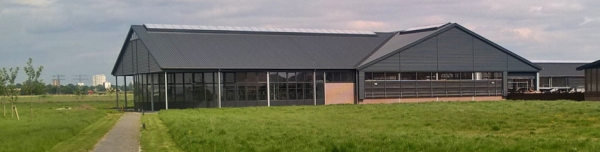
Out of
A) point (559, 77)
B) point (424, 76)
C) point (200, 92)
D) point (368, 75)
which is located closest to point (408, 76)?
point (424, 76)

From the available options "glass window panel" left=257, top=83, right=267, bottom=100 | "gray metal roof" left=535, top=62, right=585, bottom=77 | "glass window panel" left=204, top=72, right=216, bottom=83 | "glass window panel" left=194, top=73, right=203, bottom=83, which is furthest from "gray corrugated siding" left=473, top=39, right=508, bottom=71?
"glass window panel" left=194, top=73, right=203, bottom=83

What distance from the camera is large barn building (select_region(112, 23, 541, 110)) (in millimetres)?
55625

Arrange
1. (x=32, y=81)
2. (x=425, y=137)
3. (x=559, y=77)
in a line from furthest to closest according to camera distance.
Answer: (x=559, y=77) < (x=32, y=81) < (x=425, y=137)

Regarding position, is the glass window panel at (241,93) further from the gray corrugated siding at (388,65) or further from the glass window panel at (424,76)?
the glass window panel at (424,76)

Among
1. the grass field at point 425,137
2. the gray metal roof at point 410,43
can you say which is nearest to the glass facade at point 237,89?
the gray metal roof at point 410,43

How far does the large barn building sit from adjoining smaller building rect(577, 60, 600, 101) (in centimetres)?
1255

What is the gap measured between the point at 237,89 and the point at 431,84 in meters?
18.4

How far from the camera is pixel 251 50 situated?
59.0 m

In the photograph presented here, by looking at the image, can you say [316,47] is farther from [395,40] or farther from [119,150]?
[119,150]

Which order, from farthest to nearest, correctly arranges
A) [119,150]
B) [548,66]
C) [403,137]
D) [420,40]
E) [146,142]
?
1. [548,66]
2. [420,40]
3. [146,142]
4. [119,150]
5. [403,137]

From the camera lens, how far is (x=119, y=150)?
20.6 m

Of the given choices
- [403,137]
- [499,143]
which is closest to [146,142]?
[403,137]

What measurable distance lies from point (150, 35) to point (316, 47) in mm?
15403

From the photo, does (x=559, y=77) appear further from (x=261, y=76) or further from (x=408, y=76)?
(x=261, y=76)
